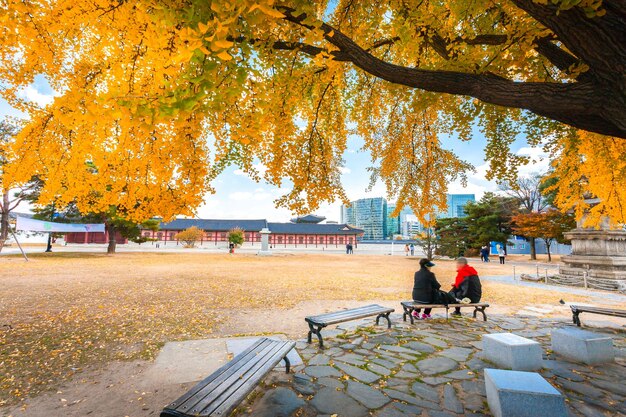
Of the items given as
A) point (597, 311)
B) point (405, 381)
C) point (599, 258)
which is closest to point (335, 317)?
point (405, 381)

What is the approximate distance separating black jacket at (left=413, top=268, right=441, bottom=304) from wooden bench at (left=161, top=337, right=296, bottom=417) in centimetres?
364

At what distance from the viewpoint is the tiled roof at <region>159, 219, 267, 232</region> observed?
5634 centimetres

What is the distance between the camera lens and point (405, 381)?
361 cm

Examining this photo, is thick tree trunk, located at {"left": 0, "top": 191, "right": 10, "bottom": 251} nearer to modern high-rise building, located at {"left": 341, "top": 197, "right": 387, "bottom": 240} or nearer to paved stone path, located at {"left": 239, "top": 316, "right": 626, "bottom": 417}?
paved stone path, located at {"left": 239, "top": 316, "right": 626, "bottom": 417}

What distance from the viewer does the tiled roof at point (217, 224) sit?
56344mm

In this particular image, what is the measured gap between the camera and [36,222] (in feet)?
77.2

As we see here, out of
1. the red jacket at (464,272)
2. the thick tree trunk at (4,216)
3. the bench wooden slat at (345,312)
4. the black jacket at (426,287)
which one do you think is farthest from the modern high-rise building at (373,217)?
the bench wooden slat at (345,312)

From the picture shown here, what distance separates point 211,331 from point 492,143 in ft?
22.0

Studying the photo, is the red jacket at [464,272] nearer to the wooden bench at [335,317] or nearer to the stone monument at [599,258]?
the wooden bench at [335,317]

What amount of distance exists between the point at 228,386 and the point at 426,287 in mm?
4747

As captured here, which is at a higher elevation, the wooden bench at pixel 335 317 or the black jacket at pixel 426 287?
the black jacket at pixel 426 287

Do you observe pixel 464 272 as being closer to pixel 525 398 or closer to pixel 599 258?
pixel 525 398

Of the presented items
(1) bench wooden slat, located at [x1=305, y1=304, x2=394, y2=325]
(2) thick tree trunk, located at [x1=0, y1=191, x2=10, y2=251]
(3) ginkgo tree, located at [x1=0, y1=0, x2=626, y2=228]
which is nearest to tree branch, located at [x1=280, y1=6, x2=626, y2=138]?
(3) ginkgo tree, located at [x1=0, y1=0, x2=626, y2=228]

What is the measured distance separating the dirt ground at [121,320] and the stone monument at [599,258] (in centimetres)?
263
